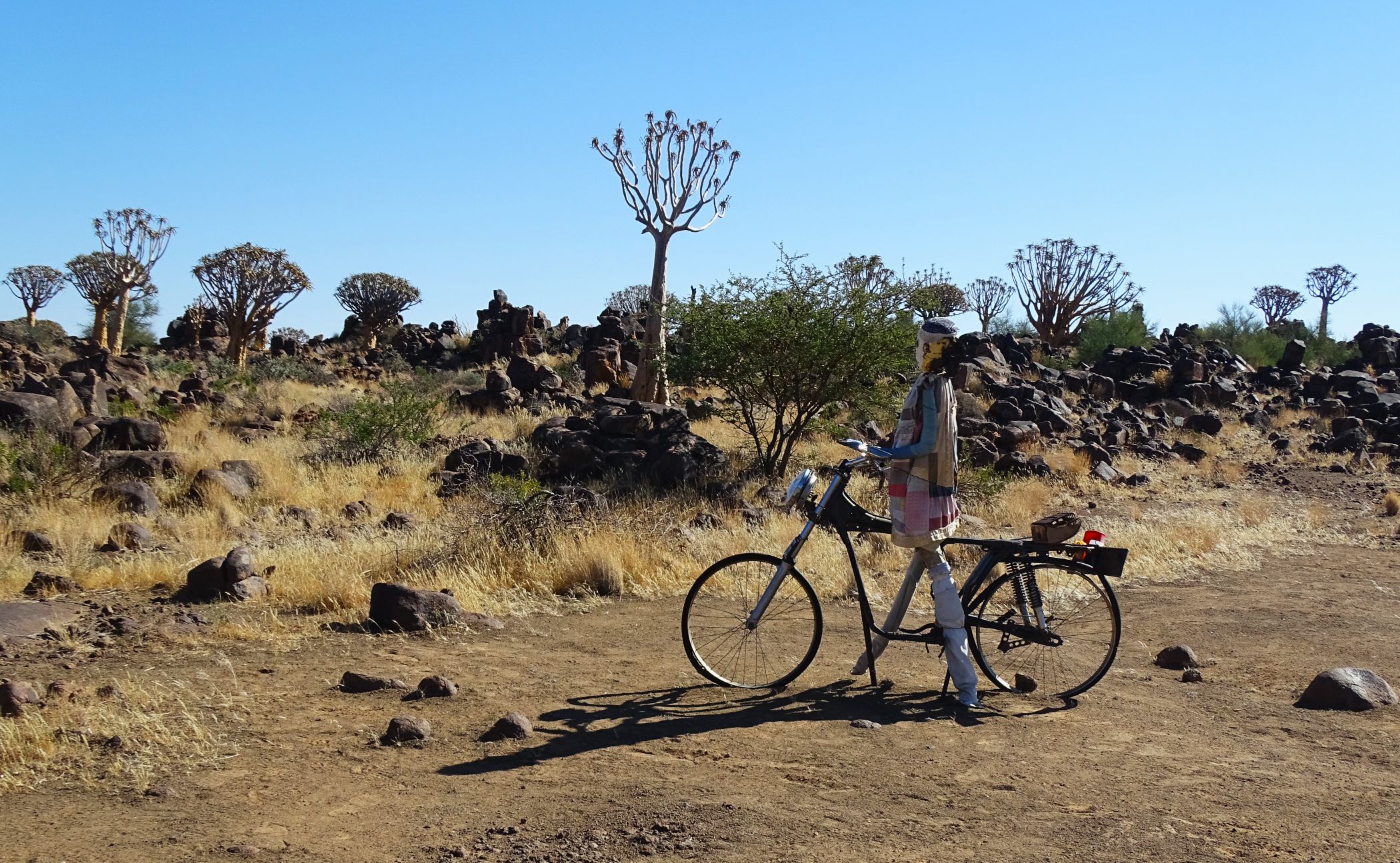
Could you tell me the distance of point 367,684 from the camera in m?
5.61

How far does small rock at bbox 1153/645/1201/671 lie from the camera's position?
6695mm

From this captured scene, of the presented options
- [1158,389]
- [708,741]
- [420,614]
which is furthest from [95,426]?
[1158,389]

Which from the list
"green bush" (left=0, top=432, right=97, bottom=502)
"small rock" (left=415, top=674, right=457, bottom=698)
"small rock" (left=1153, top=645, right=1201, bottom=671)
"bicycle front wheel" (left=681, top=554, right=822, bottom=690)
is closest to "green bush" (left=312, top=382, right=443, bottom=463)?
"green bush" (left=0, top=432, right=97, bottom=502)

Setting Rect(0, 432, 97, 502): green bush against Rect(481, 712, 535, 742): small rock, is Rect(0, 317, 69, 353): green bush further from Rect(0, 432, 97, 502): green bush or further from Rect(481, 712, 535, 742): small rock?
Rect(481, 712, 535, 742): small rock

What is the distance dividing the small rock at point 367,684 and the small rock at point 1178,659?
14.8ft

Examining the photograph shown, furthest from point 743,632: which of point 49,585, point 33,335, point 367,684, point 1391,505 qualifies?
point 33,335

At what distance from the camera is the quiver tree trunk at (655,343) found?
2139cm

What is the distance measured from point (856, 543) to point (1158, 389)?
21.6 meters

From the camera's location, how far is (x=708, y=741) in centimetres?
492

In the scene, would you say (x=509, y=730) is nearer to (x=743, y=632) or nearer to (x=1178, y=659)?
(x=743, y=632)

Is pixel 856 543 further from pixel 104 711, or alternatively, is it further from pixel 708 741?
pixel 104 711

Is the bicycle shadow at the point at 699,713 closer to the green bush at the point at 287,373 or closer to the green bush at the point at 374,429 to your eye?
the green bush at the point at 374,429

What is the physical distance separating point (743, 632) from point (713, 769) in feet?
5.38

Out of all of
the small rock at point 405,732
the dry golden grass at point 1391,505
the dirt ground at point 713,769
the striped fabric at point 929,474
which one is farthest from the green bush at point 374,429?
the dry golden grass at point 1391,505
